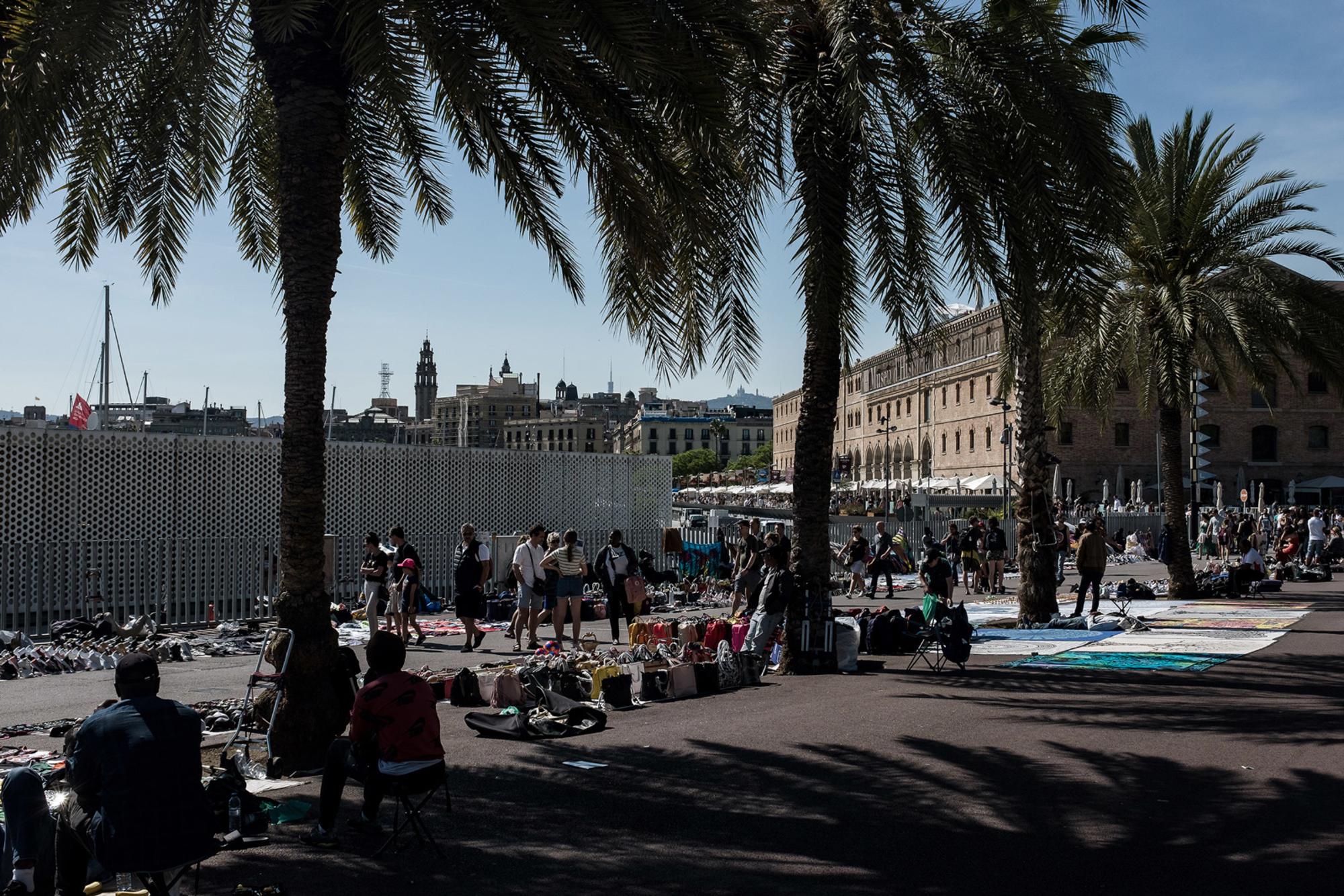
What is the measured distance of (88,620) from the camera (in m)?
17.0

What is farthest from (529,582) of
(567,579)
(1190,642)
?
(1190,642)

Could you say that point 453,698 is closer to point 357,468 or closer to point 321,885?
point 321,885

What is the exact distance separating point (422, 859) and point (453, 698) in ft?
16.8

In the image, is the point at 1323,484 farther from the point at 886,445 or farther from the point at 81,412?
the point at 81,412

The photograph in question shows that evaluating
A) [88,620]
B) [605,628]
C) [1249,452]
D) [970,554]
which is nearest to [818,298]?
[605,628]

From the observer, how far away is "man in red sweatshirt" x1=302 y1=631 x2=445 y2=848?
6695mm

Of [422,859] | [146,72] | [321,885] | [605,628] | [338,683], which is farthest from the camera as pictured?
[605,628]

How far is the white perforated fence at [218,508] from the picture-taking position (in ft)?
60.5

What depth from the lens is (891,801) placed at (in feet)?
26.0

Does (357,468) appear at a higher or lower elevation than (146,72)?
lower

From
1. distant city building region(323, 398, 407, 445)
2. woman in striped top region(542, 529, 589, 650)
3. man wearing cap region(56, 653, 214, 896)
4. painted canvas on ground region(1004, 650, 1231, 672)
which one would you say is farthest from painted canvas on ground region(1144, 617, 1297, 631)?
distant city building region(323, 398, 407, 445)

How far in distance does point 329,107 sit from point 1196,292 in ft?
58.2

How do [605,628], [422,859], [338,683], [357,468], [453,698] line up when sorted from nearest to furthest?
[422,859] < [338,683] < [453,698] < [605,628] < [357,468]

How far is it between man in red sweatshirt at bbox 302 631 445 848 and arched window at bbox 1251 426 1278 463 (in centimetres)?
7764
